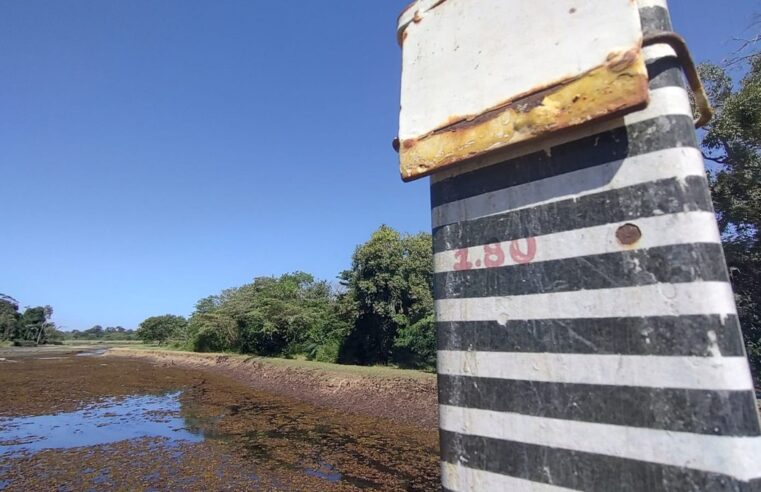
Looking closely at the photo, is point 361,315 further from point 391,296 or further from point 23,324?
point 23,324

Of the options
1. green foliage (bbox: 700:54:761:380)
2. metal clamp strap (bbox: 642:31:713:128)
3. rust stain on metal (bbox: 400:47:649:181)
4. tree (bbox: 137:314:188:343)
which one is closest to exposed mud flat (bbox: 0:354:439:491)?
rust stain on metal (bbox: 400:47:649:181)

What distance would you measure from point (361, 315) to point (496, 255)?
766 inches

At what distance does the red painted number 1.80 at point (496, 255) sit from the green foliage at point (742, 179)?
435 inches

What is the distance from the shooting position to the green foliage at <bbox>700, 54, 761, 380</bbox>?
30.4 ft

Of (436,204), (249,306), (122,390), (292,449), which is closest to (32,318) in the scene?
(249,306)

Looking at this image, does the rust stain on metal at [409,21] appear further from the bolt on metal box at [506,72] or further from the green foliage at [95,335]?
the green foliage at [95,335]

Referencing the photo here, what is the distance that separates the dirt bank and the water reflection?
4.09 m

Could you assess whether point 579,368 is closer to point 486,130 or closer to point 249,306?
point 486,130

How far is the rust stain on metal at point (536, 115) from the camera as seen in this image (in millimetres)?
1061

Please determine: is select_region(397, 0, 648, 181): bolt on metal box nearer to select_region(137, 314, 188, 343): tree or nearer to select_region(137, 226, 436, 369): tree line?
select_region(137, 226, 436, 369): tree line

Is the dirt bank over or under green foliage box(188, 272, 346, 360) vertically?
under

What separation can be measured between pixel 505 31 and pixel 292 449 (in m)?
9.05

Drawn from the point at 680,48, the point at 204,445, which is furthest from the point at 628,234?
the point at 204,445

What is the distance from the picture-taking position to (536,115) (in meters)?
1.20
